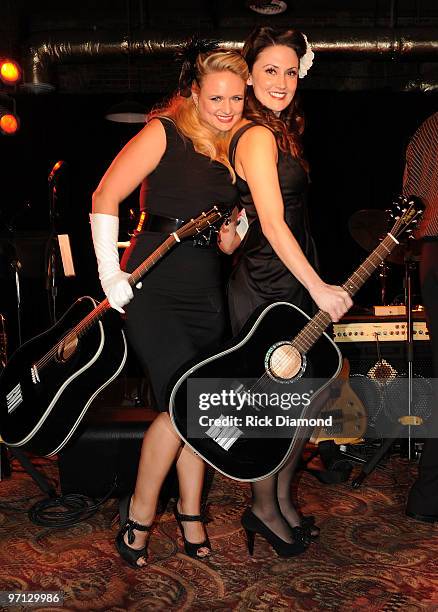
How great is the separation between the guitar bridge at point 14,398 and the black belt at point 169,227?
938 mm

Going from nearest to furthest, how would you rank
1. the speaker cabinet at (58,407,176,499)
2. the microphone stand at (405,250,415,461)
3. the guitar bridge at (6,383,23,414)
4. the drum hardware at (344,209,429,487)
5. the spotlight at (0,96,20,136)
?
the guitar bridge at (6,383,23,414)
the speaker cabinet at (58,407,176,499)
the drum hardware at (344,209,429,487)
the microphone stand at (405,250,415,461)
the spotlight at (0,96,20,136)

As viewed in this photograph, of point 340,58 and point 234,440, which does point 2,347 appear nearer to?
point 234,440

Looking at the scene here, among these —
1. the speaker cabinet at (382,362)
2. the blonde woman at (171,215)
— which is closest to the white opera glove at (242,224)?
the blonde woman at (171,215)

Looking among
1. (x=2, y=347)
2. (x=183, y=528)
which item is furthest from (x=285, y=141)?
(x=2, y=347)

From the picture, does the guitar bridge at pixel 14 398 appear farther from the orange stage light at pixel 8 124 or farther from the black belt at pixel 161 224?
the orange stage light at pixel 8 124

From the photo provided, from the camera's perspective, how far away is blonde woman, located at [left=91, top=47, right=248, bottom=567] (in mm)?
2377

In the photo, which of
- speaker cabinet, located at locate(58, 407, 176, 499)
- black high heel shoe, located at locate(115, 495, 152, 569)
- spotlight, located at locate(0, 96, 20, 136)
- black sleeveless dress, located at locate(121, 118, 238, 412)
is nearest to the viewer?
black sleeveless dress, located at locate(121, 118, 238, 412)

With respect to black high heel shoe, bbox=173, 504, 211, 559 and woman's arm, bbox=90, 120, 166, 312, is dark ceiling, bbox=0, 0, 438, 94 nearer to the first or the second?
woman's arm, bbox=90, 120, 166, 312

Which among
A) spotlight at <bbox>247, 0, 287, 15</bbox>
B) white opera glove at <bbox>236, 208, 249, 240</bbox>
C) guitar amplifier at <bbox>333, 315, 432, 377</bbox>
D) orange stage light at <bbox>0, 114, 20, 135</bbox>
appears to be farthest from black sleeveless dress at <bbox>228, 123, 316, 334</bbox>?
spotlight at <bbox>247, 0, 287, 15</bbox>

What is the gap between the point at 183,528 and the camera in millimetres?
2701

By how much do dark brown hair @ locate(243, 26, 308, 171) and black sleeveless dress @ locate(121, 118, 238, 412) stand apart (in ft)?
0.74

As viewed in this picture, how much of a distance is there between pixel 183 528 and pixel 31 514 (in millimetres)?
872

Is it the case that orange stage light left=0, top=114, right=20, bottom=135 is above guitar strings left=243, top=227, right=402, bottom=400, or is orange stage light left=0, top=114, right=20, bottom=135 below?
above

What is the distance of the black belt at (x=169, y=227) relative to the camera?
2.44 m
